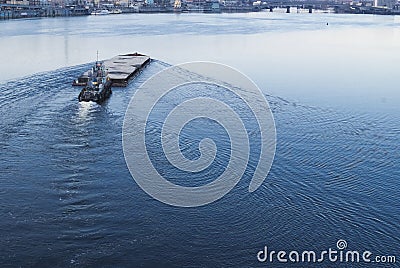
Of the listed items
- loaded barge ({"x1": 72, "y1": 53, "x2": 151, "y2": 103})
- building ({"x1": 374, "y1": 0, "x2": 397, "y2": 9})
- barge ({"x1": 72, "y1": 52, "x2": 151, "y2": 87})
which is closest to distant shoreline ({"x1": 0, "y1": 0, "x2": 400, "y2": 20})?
building ({"x1": 374, "y1": 0, "x2": 397, "y2": 9})

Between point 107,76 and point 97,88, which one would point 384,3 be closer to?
point 107,76

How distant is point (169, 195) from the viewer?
427 centimetres

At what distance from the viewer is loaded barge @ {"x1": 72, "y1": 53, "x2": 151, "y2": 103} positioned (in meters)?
7.12

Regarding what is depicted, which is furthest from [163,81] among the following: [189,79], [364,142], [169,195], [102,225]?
[102,225]

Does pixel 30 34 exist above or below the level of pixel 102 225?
above

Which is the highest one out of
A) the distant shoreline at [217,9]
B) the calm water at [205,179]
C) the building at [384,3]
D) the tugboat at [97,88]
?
the building at [384,3]

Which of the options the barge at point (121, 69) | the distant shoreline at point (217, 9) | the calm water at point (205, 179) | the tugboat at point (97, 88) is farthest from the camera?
the distant shoreline at point (217, 9)

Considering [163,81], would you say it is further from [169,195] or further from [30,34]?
[30,34]

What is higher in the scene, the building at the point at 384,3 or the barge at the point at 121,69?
the building at the point at 384,3

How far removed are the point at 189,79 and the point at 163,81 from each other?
17.8 inches

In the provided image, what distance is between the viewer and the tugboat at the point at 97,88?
7051 mm

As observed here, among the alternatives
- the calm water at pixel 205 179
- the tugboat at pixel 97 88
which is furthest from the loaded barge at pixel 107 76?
the calm water at pixel 205 179

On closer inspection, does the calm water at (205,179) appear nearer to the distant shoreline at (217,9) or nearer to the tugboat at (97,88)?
the tugboat at (97,88)

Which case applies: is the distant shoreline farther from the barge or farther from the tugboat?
the tugboat
